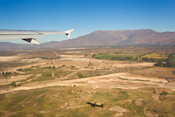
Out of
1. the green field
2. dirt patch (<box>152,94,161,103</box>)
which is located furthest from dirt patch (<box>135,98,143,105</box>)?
dirt patch (<box>152,94,161,103</box>)

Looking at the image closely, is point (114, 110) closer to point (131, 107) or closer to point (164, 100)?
point (131, 107)

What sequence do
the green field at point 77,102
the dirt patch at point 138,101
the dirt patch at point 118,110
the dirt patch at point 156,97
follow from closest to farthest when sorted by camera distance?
the dirt patch at point 118,110 → the green field at point 77,102 → the dirt patch at point 138,101 → the dirt patch at point 156,97

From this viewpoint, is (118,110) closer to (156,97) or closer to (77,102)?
(77,102)

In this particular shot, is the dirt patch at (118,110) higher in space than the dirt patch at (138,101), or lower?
lower

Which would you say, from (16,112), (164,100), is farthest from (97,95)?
(16,112)

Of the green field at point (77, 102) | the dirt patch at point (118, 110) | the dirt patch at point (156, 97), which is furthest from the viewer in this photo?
the dirt patch at point (156, 97)

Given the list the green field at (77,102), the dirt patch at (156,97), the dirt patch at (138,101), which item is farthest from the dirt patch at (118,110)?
the dirt patch at (156,97)

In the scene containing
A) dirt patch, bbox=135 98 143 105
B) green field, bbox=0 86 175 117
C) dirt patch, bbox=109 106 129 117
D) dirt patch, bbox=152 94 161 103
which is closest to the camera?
Result: dirt patch, bbox=109 106 129 117

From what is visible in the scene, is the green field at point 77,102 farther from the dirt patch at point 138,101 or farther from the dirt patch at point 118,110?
the dirt patch at point 118,110

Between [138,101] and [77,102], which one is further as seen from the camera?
[77,102]

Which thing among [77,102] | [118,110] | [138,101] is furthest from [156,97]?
[77,102]

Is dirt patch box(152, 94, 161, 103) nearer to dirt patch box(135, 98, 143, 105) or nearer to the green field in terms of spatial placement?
the green field
